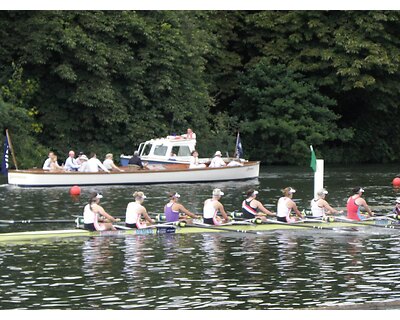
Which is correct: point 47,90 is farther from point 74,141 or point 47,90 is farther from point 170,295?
point 170,295

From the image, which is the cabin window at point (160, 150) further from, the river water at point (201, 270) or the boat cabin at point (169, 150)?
the river water at point (201, 270)

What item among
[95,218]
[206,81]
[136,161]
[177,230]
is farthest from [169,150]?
[95,218]

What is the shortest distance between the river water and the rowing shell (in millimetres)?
339

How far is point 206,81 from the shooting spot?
67562 millimetres

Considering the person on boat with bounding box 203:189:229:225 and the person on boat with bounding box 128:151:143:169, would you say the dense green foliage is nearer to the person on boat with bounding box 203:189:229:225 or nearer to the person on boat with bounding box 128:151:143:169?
the person on boat with bounding box 128:151:143:169

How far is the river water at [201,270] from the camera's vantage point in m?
25.2

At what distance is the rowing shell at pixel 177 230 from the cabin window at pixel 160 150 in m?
19.4

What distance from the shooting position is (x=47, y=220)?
120ft

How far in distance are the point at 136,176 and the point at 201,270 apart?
76.0 feet

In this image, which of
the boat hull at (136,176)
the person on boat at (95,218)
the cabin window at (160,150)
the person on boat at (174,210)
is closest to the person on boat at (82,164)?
the boat hull at (136,176)

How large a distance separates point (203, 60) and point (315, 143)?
8.15m

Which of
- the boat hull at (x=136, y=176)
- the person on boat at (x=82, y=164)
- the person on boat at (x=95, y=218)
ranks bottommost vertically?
the person on boat at (x=95, y=218)

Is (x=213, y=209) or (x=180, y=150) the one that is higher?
(x=180, y=150)

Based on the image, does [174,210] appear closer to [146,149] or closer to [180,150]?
[180,150]
